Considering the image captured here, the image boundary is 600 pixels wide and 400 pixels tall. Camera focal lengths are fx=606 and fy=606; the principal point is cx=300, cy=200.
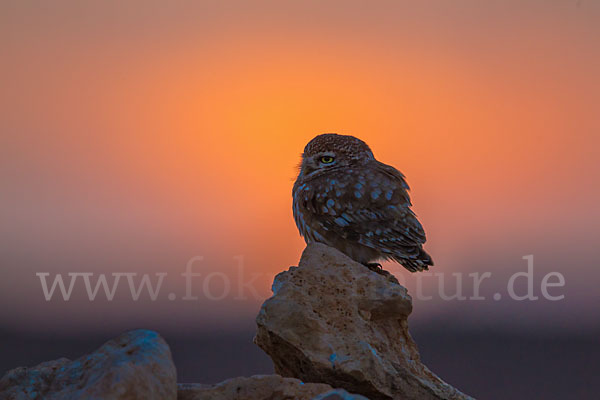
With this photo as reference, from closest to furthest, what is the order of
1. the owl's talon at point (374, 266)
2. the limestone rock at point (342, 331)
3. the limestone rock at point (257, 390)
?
the limestone rock at point (257, 390) → the limestone rock at point (342, 331) → the owl's talon at point (374, 266)

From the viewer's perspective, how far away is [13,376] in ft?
10.6

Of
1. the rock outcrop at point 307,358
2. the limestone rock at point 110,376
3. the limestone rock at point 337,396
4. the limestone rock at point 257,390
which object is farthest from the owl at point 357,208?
the limestone rock at point 110,376

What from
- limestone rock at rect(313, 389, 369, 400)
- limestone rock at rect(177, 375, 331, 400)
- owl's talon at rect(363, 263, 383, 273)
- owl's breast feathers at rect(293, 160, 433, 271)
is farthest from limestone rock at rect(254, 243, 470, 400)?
owl's talon at rect(363, 263, 383, 273)

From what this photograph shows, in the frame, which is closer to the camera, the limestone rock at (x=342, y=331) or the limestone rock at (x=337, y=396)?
the limestone rock at (x=337, y=396)

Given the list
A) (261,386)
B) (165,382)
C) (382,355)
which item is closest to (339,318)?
(382,355)

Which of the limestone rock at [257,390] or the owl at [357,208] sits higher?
the owl at [357,208]

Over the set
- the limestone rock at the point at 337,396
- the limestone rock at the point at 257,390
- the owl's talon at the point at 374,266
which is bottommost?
the limestone rock at the point at 257,390

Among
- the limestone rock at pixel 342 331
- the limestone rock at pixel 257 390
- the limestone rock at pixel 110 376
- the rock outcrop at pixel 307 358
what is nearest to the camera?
the limestone rock at pixel 110 376

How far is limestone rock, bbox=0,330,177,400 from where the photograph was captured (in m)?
2.86

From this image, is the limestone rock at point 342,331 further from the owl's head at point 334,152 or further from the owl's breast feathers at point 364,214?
the owl's head at point 334,152

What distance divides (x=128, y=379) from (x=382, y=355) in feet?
5.98

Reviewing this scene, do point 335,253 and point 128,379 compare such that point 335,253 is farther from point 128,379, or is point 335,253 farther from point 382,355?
point 128,379

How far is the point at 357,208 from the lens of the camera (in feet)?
18.2

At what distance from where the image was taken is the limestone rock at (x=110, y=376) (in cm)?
286
